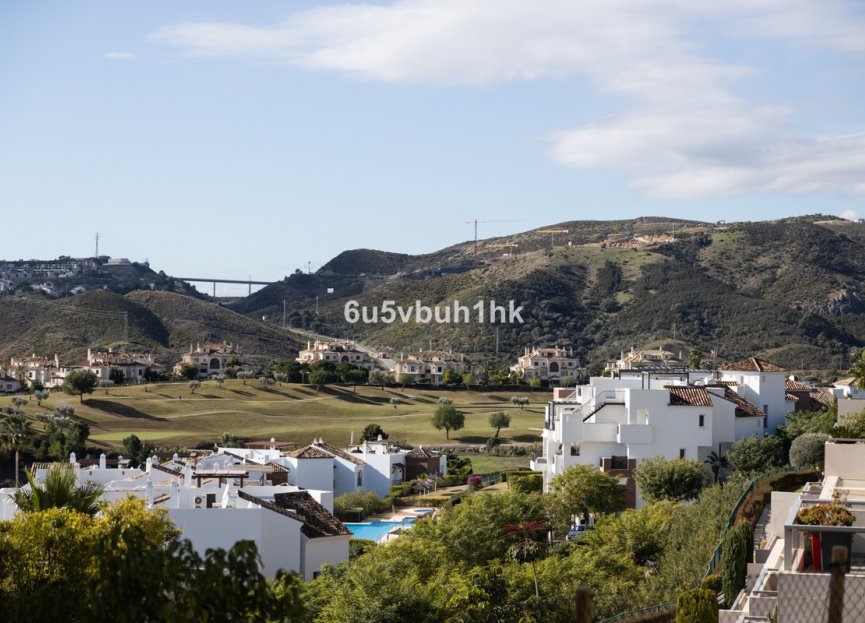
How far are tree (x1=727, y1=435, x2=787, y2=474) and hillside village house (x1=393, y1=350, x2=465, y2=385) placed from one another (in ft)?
270

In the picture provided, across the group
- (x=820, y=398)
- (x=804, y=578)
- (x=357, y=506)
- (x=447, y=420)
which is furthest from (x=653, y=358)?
(x=804, y=578)

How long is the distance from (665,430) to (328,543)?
13.1 meters

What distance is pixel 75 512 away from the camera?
61.4 ft

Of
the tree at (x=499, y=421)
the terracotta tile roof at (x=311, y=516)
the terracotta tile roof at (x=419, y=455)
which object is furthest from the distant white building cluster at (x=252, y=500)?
the tree at (x=499, y=421)

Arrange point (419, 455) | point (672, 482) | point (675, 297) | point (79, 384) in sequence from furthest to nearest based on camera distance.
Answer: point (675, 297)
point (79, 384)
point (419, 455)
point (672, 482)

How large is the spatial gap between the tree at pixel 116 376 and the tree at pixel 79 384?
1619 centimetres

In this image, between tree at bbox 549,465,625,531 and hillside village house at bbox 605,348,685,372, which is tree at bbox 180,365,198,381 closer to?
hillside village house at bbox 605,348,685,372

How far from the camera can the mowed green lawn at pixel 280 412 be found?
85250 millimetres

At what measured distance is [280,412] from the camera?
95.6m

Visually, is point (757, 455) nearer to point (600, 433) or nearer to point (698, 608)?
point (600, 433)

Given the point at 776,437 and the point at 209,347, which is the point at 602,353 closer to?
the point at 209,347

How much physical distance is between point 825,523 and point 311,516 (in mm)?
26794

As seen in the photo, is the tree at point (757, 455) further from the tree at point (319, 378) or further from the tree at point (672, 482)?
the tree at point (319, 378)

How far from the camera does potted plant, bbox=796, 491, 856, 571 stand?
1356 cm
